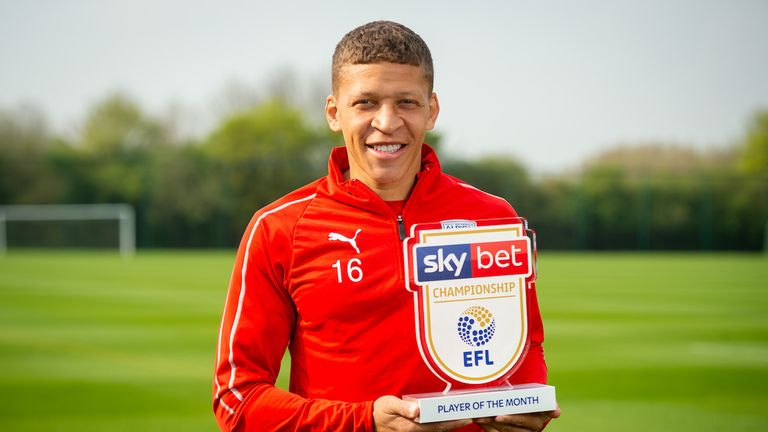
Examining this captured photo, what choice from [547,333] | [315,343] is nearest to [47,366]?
[547,333]

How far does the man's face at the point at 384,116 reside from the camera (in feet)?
7.21

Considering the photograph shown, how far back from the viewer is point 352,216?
2.30m

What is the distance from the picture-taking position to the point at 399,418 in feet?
6.43

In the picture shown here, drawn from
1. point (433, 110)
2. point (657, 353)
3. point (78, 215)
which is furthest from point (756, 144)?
point (433, 110)

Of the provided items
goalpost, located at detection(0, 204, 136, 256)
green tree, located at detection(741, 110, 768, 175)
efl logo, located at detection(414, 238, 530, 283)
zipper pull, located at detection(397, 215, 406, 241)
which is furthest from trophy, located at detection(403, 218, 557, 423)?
green tree, located at detection(741, 110, 768, 175)

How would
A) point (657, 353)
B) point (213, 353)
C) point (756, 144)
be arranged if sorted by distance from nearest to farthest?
point (213, 353) < point (657, 353) < point (756, 144)

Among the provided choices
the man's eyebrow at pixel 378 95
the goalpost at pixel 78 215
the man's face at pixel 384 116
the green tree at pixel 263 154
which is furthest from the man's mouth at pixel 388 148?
the green tree at pixel 263 154

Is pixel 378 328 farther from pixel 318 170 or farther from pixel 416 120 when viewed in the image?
pixel 318 170

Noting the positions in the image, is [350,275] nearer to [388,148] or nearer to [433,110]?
[388,148]

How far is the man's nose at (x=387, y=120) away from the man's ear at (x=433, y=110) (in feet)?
0.47

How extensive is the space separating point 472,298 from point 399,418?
297 mm

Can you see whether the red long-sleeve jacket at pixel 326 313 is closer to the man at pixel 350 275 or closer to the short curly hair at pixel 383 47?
the man at pixel 350 275

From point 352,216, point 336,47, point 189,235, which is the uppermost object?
point 336,47

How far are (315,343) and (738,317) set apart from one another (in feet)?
35.5
